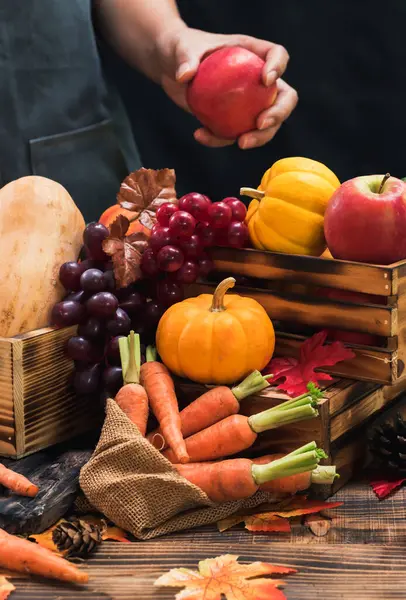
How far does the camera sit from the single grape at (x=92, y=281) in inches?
57.3

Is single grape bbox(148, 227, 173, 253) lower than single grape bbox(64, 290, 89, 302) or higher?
higher

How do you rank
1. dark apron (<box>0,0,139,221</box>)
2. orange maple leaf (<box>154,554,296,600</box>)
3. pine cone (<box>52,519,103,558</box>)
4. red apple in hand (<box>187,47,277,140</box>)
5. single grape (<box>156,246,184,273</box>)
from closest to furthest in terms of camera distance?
orange maple leaf (<box>154,554,296,600</box>) < pine cone (<box>52,519,103,558</box>) < single grape (<box>156,246,184,273</box>) < red apple in hand (<box>187,47,277,140</box>) < dark apron (<box>0,0,139,221</box>)

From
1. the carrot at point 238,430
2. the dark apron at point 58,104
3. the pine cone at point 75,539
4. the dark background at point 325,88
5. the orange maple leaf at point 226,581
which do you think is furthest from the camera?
the dark background at point 325,88

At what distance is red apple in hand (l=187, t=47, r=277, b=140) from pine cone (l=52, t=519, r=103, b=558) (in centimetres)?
98

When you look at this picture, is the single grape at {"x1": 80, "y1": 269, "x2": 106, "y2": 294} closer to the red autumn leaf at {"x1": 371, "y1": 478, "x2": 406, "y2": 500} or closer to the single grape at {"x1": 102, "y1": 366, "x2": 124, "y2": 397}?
the single grape at {"x1": 102, "y1": 366, "x2": 124, "y2": 397}

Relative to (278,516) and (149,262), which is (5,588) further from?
(149,262)

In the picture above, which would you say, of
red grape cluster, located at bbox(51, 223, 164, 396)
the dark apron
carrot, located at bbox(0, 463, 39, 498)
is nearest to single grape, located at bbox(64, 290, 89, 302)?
red grape cluster, located at bbox(51, 223, 164, 396)

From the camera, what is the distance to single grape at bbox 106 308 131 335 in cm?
147

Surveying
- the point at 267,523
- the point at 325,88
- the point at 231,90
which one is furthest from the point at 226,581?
the point at 325,88

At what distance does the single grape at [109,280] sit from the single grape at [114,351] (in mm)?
86

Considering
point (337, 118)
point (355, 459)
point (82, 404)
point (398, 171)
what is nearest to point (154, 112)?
point (337, 118)

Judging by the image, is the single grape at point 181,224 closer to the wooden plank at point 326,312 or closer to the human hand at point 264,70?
the wooden plank at point 326,312

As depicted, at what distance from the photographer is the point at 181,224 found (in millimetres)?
1489

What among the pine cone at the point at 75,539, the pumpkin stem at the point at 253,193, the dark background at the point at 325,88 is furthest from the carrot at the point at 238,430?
the dark background at the point at 325,88
